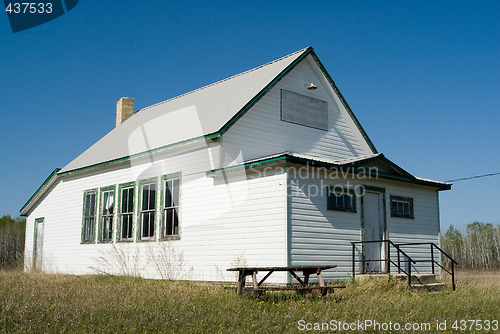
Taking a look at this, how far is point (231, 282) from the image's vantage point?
14391 mm

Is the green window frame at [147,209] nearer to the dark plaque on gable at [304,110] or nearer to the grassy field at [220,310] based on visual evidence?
the grassy field at [220,310]

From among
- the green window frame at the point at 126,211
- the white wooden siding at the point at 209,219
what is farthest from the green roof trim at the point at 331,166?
the green window frame at the point at 126,211

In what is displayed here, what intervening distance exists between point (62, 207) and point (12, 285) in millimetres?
7958

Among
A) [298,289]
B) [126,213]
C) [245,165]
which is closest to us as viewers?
[298,289]

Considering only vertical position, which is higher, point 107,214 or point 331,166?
point 331,166

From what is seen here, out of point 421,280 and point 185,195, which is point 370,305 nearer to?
point 421,280

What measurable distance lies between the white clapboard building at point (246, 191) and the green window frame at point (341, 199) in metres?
0.03

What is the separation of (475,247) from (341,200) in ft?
122

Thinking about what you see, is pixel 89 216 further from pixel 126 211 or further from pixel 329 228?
pixel 329 228

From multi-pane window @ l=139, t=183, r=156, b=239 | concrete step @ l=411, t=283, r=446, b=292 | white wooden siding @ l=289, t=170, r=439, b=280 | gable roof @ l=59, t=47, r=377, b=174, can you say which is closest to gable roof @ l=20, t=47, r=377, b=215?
gable roof @ l=59, t=47, r=377, b=174

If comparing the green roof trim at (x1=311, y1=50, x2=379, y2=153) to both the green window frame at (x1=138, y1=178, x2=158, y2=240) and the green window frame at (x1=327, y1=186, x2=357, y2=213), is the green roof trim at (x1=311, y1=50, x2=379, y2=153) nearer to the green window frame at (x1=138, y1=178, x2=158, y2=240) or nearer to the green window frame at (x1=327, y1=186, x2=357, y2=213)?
the green window frame at (x1=327, y1=186, x2=357, y2=213)

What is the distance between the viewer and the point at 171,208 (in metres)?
16.8

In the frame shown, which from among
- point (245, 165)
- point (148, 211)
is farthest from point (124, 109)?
point (245, 165)

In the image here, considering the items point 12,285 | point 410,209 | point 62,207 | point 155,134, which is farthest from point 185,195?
point 62,207
